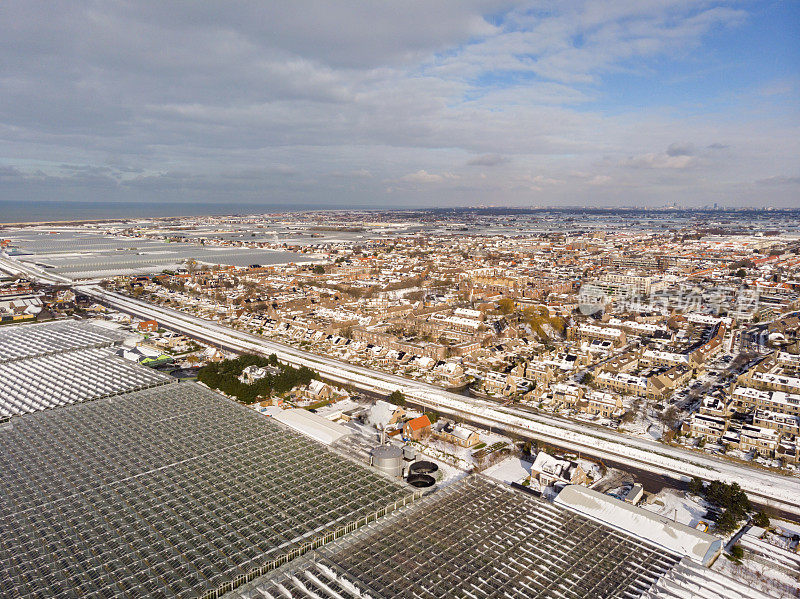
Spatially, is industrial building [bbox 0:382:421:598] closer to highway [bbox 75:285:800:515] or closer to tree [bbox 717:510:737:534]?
tree [bbox 717:510:737:534]

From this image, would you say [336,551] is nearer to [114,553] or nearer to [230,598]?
[230,598]

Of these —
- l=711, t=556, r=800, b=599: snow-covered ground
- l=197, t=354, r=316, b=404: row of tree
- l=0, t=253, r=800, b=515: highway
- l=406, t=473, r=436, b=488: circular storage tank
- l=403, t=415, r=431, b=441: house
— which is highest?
l=406, t=473, r=436, b=488: circular storage tank

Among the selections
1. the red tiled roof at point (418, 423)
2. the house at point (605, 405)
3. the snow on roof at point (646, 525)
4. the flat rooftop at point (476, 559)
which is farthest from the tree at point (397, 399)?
the flat rooftop at point (476, 559)

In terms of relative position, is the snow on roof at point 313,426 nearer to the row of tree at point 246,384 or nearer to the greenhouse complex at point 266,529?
the greenhouse complex at point 266,529

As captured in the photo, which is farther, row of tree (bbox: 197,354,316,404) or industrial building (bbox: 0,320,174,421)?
row of tree (bbox: 197,354,316,404)

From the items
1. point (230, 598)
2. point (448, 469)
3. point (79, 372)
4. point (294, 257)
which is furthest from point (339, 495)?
point (294, 257)

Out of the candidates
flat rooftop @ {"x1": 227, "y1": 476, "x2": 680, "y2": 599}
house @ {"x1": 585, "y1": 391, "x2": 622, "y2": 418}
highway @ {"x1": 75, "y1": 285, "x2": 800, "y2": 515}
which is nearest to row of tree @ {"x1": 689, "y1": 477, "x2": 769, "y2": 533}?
highway @ {"x1": 75, "y1": 285, "x2": 800, "y2": 515}

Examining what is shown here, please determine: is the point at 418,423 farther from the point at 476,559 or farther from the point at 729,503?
the point at 729,503
